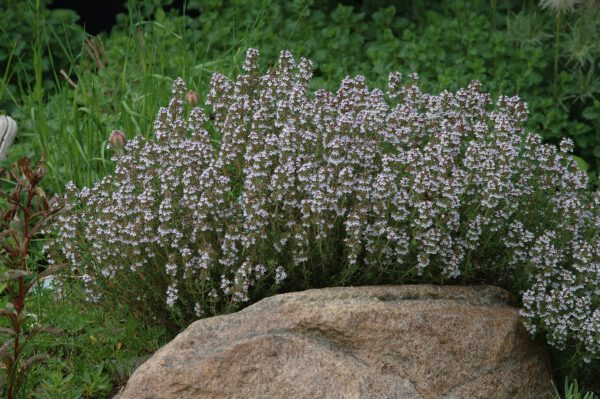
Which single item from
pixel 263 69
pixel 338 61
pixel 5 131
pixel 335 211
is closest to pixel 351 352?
pixel 335 211

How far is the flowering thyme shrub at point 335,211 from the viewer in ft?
12.0

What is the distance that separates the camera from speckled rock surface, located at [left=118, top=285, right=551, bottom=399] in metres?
3.34

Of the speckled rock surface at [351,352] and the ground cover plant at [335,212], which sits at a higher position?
the ground cover plant at [335,212]

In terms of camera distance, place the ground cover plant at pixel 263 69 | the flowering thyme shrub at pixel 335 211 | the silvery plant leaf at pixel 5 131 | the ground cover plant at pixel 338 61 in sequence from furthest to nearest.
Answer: the ground cover plant at pixel 338 61 < the silvery plant leaf at pixel 5 131 < the ground cover plant at pixel 263 69 < the flowering thyme shrub at pixel 335 211

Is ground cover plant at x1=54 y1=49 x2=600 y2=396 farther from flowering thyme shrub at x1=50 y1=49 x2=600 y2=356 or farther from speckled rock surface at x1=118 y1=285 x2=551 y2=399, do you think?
speckled rock surface at x1=118 y1=285 x2=551 y2=399

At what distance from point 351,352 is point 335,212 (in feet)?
2.09

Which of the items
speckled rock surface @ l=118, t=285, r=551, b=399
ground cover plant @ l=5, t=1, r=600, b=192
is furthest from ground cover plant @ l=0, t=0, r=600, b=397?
speckled rock surface @ l=118, t=285, r=551, b=399

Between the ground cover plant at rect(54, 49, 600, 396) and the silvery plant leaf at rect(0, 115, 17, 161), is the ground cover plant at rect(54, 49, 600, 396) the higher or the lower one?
the higher one

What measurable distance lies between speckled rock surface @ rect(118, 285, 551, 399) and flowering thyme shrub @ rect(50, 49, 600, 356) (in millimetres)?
157

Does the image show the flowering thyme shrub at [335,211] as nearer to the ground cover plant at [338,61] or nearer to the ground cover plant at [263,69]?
the ground cover plant at [263,69]

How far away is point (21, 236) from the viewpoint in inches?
128

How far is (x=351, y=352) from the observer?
3.44m

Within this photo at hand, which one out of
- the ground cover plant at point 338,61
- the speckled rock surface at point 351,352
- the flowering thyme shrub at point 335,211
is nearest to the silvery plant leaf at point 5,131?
the ground cover plant at point 338,61

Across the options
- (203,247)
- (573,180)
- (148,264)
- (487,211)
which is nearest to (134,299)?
(148,264)
